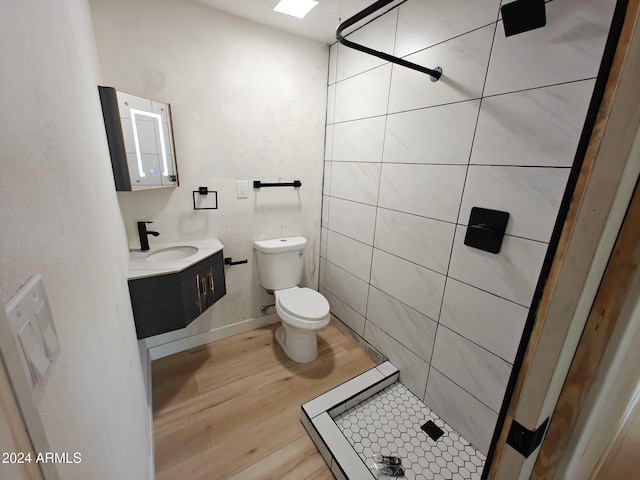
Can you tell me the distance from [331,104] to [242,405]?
212 centimetres

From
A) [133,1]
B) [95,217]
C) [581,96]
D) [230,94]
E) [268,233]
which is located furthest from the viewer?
[268,233]

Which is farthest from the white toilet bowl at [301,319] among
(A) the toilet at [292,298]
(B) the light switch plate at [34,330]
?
(B) the light switch plate at [34,330]

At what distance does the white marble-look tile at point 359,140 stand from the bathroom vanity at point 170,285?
1.12 meters

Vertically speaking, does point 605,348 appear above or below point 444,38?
below

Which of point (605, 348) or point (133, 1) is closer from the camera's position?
point (605, 348)

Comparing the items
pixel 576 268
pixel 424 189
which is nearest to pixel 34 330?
pixel 576 268

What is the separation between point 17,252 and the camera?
31 centimetres

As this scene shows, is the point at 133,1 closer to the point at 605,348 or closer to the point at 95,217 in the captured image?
Result: the point at 95,217

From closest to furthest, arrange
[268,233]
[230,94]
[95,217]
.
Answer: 1. [95,217]
2. [230,94]
3. [268,233]

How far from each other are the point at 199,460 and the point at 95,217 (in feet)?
4.05

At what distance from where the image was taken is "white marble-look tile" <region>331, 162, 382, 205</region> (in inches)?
69.0

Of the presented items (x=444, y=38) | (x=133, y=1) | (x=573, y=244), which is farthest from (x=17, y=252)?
(x=133, y=1)

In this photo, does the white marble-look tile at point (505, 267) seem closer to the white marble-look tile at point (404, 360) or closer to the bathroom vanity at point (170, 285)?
the white marble-look tile at point (404, 360)

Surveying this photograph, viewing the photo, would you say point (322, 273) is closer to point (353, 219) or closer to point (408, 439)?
point (353, 219)
